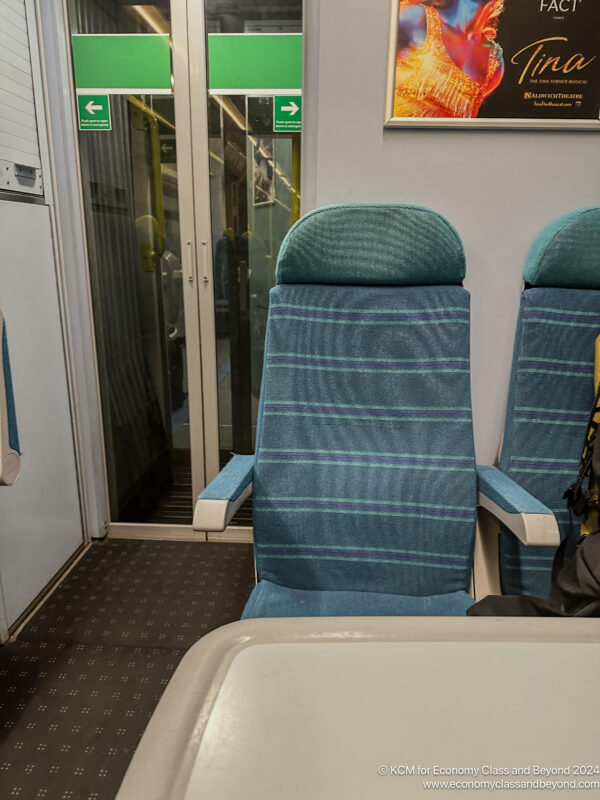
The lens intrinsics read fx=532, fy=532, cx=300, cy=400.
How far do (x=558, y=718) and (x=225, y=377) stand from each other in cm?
186

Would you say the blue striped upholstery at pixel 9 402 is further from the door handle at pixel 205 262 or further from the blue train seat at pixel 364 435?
the door handle at pixel 205 262

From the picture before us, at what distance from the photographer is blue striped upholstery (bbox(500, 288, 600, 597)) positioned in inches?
50.6

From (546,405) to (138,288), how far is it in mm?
1603

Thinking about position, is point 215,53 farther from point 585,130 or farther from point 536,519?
point 536,519

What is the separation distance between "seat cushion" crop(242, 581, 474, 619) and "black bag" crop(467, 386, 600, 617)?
0.46ft

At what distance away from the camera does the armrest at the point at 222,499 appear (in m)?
1.00

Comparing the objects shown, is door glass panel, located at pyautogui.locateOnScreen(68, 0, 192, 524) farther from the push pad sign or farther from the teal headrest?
the teal headrest

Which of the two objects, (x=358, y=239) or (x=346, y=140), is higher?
(x=346, y=140)

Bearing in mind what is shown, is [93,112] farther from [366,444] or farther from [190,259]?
[366,444]

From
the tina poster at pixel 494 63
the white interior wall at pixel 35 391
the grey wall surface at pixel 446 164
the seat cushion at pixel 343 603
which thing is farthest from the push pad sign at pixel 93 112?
the seat cushion at pixel 343 603

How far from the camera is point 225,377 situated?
2219mm

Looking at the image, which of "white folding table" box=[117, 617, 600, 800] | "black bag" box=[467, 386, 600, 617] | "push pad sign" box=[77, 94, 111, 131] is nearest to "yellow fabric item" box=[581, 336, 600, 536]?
"black bag" box=[467, 386, 600, 617]

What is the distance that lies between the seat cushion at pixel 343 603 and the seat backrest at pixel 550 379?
26cm

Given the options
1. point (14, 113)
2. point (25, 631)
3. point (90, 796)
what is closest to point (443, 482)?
point (90, 796)
